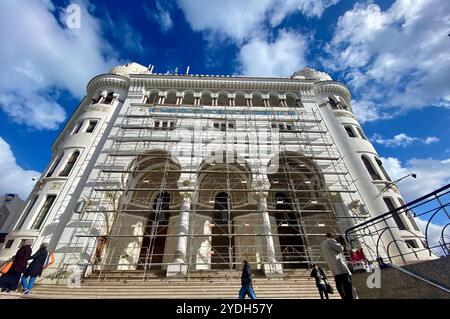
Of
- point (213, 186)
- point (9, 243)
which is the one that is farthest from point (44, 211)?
point (213, 186)

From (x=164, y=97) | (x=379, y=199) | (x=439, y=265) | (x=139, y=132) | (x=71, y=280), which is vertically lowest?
(x=439, y=265)

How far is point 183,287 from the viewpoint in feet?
32.5

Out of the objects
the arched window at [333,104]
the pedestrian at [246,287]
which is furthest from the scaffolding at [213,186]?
the pedestrian at [246,287]

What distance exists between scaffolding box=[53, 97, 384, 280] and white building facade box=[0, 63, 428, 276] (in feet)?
0.28

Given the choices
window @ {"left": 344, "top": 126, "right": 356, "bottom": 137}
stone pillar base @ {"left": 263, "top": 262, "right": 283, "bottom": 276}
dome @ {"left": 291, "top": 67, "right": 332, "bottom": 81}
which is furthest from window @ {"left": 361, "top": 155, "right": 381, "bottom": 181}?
dome @ {"left": 291, "top": 67, "right": 332, "bottom": 81}

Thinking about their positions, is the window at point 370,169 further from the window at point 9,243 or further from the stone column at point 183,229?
the window at point 9,243

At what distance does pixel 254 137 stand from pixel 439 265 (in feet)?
45.8

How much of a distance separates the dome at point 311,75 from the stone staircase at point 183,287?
19.2 meters

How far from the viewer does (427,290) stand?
4020 mm

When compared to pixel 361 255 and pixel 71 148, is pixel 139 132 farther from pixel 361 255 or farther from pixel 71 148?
pixel 361 255

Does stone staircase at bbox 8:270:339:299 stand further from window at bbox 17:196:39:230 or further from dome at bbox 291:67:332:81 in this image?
dome at bbox 291:67:332:81

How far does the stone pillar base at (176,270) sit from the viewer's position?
1154 cm

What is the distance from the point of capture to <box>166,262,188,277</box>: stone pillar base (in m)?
11.5
